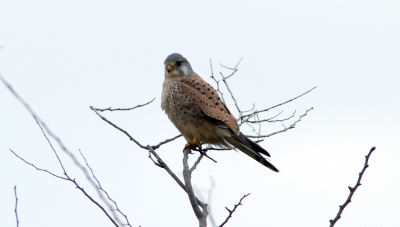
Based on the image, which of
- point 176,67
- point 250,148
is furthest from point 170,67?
point 250,148

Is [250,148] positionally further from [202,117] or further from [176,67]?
[176,67]

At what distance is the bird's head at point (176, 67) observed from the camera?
17.0 feet

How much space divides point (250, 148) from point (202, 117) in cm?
53

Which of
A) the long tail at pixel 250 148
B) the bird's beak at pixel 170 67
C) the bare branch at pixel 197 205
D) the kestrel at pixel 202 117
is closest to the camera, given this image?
the bare branch at pixel 197 205

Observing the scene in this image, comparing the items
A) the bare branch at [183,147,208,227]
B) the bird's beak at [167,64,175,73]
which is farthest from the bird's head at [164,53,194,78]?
the bare branch at [183,147,208,227]

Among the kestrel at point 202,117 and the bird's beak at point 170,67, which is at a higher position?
the bird's beak at point 170,67

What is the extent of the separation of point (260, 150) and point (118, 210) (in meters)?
1.90

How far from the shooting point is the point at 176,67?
521 cm

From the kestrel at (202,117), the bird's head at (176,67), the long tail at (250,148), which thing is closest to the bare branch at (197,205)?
the long tail at (250,148)

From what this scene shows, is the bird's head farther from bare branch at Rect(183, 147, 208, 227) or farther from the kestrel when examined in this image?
bare branch at Rect(183, 147, 208, 227)

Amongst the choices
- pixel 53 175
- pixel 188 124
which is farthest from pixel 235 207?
pixel 188 124

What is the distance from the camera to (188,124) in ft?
15.3

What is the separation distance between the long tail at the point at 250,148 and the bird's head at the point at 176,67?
88 cm

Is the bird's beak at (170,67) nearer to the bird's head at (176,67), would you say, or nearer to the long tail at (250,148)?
the bird's head at (176,67)
